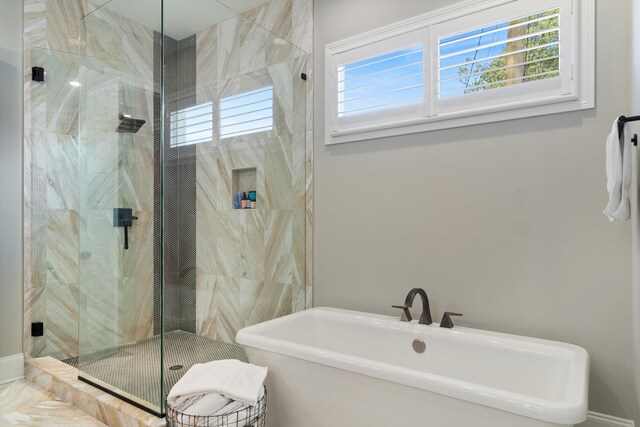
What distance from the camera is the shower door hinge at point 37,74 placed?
111 inches

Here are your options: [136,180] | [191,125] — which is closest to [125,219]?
[136,180]

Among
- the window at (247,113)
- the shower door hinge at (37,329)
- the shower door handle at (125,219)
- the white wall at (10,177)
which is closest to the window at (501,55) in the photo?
the window at (247,113)

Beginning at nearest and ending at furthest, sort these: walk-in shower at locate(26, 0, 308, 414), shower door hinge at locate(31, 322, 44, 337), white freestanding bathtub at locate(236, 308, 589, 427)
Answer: white freestanding bathtub at locate(236, 308, 589, 427), walk-in shower at locate(26, 0, 308, 414), shower door hinge at locate(31, 322, 44, 337)

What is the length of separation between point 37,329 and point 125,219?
1.29 meters

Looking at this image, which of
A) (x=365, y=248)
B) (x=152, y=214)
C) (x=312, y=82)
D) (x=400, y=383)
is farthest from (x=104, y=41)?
(x=400, y=383)

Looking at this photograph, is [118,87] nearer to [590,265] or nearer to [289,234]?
[289,234]

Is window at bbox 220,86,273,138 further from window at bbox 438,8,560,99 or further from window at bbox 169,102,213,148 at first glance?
window at bbox 438,8,560,99

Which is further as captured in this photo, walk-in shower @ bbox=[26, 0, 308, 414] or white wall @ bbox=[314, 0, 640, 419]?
walk-in shower @ bbox=[26, 0, 308, 414]

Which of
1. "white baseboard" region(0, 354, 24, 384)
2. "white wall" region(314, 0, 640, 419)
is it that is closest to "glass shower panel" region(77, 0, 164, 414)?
"white baseboard" region(0, 354, 24, 384)

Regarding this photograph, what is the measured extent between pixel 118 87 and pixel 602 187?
266cm

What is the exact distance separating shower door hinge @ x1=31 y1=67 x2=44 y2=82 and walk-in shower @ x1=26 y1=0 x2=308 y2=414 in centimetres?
3

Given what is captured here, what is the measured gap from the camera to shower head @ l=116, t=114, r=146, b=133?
222 cm

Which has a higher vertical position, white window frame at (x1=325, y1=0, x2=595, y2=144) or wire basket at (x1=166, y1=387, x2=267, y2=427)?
white window frame at (x1=325, y1=0, x2=595, y2=144)

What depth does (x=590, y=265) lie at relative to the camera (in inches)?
75.2
